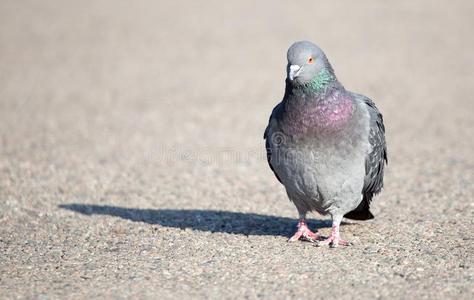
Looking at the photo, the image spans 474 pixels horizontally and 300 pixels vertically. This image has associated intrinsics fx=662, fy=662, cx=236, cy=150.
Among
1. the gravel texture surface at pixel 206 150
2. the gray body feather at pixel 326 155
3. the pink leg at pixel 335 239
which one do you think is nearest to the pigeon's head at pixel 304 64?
the gray body feather at pixel 326 155

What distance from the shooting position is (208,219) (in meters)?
7.50

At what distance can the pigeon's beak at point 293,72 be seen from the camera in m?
5.78

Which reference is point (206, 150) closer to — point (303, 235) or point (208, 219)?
point (208, 219)

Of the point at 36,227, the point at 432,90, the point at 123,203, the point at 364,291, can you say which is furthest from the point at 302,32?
the point at 364,291

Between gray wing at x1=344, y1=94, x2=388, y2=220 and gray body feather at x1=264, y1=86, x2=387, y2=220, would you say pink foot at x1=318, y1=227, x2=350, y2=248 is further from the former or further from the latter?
gray wing at x1=344, y1=94, x2=388, y2=220

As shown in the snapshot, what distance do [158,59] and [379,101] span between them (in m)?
6.71

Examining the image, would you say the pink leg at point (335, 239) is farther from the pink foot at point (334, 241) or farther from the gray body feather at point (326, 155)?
the gray body feather at point (326, 155)

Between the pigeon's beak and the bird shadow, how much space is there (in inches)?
71.7

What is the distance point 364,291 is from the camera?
5.06 m

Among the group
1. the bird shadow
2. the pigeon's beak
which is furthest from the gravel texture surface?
the pigeon's beak

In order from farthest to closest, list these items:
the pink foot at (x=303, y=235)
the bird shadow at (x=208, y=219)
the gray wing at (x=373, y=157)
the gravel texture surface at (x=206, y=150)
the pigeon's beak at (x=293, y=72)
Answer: the bird shadow at (x=208, y=219)
the pink foot at (x=303, y=235)
the gray wing at (x=373, y=157)
the pigeon's beak at (x=293, y=72)
the gravel texture surface at (x=206, y=150)

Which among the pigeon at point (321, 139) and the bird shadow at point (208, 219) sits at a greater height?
the pigeon at point (321, 139)

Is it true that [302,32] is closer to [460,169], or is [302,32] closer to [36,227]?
[460,169]

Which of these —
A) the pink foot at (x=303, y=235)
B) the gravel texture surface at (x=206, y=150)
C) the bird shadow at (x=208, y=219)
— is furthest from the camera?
the bird shadow at (x=208, y=219)
